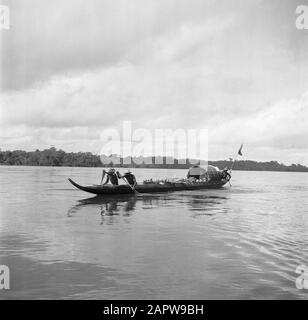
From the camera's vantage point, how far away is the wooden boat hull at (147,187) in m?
39.6

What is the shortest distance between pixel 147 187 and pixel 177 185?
6.71m

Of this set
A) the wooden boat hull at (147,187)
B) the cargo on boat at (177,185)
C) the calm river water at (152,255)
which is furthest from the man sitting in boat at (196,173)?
the calm river water at (152,255)

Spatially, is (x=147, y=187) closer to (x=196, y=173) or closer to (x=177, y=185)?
(x=177, y=185)

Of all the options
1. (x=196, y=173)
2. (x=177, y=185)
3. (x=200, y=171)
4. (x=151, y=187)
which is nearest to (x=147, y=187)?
(x=151, y=187)

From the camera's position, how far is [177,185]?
50.6m

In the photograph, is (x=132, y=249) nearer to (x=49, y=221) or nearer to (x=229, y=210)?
(x=49, y=221)

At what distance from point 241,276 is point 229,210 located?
20243 millimetres

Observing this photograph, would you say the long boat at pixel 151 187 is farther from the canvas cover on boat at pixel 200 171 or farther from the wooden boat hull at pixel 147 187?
the canvas cover on boat at pixel 200 171

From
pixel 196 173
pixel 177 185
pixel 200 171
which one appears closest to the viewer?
pixel 177 185

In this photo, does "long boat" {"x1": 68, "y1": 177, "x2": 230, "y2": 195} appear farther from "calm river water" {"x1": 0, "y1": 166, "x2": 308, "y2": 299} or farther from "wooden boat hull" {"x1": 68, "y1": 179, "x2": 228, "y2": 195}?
"calm river water" {"x1": 0, "y1": 166, "x2": 308, "y2": 299}

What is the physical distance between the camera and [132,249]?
16859 millimetres

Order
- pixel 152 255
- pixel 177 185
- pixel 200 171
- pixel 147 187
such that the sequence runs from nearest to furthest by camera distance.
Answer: pixel 152 255 < pixel 147 187 < pixel 177 185 < pixel 200 171

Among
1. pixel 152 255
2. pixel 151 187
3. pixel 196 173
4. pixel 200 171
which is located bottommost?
pixel 152 255

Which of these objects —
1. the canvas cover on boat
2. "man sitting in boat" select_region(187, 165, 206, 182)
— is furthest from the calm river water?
the canvas cover on boat
